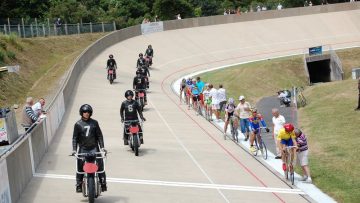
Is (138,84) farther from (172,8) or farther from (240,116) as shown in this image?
(172,8)

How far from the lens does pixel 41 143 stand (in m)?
16.5

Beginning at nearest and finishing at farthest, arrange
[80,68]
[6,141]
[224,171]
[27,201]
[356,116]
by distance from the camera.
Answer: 1. [27,201]
2. [224,171]
3. [6,141]
4. [356,116]
5. [80,68]

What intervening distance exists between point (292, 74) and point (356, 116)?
22.3 meters

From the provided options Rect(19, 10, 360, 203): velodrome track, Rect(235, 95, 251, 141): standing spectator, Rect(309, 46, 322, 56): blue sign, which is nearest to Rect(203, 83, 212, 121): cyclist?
Rect(19, 10, 360, 203): velodrome track

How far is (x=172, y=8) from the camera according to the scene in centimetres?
8712

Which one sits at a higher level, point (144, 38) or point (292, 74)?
point (144, 38)

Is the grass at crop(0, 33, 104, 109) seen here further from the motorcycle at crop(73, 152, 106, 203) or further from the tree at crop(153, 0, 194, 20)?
the tree at crop(153, 0, 194, 20)

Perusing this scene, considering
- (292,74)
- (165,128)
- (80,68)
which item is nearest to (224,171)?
(165,128)

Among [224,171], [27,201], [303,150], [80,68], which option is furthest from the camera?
[80,68]

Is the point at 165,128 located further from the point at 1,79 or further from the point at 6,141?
the point at 1,79

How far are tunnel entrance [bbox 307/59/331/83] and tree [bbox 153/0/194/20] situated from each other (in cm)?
3452

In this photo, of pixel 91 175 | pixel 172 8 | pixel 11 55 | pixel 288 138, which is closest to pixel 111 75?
pixel 11 55

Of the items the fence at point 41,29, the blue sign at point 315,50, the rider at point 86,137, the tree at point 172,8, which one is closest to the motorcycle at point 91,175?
the rider at point 86,137

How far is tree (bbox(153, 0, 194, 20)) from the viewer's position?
86875mm
